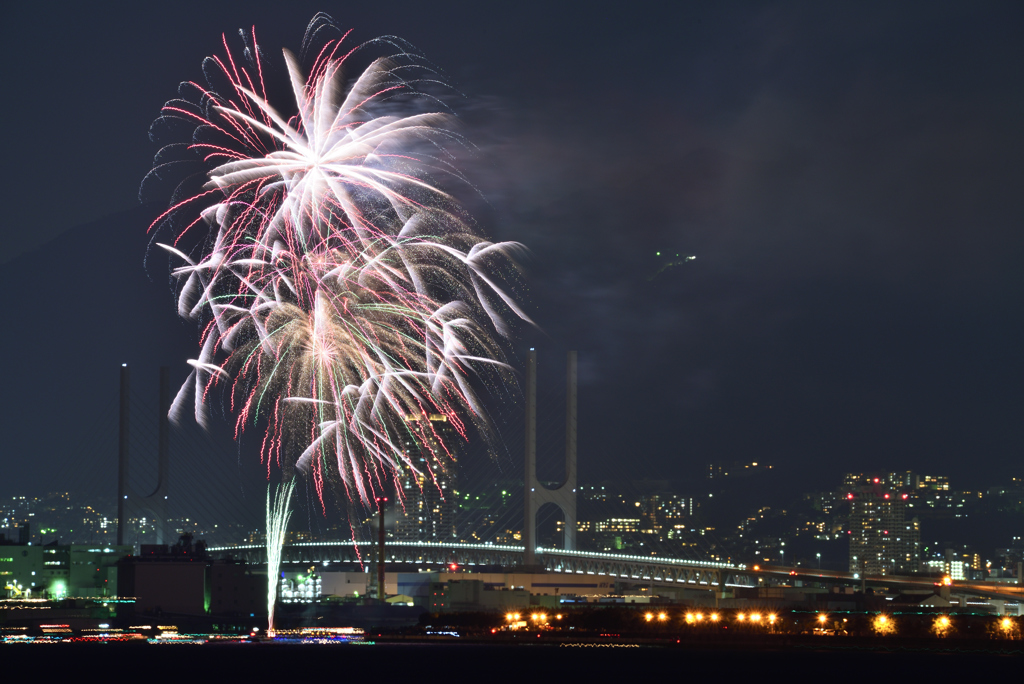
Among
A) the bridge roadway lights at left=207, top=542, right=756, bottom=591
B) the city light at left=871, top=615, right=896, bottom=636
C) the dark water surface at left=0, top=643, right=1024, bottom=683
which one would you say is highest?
the bridge roadway lights at left=207, top=542, right=756, bottom=591

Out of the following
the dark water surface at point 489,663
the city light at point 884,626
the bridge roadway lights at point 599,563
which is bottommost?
the dark water surface at point 489,663

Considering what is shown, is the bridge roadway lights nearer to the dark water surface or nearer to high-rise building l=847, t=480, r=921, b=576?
the dark water surface

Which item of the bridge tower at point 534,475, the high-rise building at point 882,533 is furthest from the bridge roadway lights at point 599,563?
the high-rise building at point 882,533

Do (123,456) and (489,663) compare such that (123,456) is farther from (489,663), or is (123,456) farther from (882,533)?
(882,533)

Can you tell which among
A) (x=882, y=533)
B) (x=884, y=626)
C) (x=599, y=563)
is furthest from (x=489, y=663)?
(x=882, y=533)

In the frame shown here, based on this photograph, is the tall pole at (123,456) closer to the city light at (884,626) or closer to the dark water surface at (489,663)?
the dark water surface at (489,663)

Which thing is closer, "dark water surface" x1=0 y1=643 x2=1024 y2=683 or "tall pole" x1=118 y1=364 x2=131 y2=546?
"dark water surface" x1=0 y1=643 x2=1024 y2=683

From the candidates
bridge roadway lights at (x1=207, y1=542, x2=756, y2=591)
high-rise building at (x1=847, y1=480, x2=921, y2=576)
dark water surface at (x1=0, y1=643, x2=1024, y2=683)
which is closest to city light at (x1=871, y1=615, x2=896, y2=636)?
dark water surface at (x1=0, y1=643, x2=1024, y2=683)

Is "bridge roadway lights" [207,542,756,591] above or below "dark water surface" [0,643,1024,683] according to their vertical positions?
above
